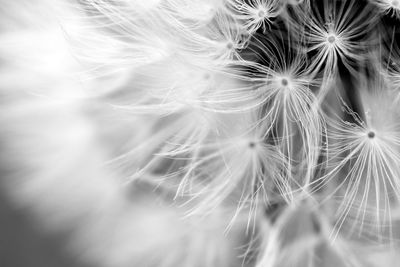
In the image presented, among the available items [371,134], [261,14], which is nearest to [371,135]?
[371,134]

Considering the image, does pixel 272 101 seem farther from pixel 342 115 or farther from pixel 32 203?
pixel 32 203

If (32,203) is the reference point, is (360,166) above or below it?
above

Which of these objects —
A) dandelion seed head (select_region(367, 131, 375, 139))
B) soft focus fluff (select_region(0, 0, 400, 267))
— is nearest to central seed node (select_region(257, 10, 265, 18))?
soft focus fluff (select_region(0, 0, 400, 267))

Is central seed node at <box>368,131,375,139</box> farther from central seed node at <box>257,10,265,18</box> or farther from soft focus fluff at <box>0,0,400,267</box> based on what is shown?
central seed node at <box>257,10,265,18</box>

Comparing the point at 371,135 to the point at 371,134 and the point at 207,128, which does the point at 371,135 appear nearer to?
the point at 371,134

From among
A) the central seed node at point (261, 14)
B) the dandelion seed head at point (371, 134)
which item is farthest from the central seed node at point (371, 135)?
the central seed node at point (261, 14)

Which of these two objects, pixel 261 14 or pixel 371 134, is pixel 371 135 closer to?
pixel 371 134

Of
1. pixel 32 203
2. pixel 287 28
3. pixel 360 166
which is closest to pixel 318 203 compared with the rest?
pixel 360 166

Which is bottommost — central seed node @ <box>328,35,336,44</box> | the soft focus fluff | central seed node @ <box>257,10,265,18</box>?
the soft focus fluff
